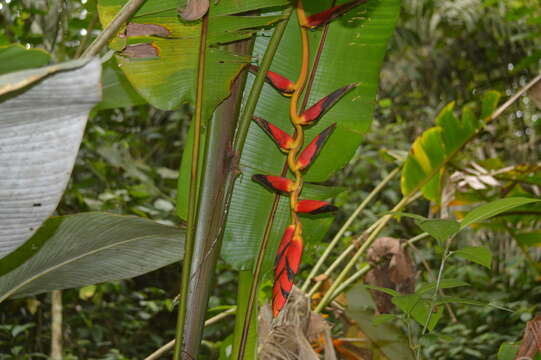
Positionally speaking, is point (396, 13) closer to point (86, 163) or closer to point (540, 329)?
point (540, 329)

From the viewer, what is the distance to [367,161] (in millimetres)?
2488

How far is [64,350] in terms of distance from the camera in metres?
1.81

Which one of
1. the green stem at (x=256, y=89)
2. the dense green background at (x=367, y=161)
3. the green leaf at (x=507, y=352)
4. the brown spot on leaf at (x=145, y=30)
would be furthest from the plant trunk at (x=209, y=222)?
the green leaf at (x=507, y=352)

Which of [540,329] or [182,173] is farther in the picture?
[182,173]

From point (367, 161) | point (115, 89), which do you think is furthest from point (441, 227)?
point (367, 161)

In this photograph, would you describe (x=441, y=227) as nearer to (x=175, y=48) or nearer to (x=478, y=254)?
(x=478, y=254)

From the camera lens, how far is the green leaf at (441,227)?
53 cm

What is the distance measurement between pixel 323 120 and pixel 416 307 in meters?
0.30

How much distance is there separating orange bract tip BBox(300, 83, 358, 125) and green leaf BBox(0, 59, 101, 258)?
11.9 inches

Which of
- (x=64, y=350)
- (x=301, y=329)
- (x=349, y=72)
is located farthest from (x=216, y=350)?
(x=349, y=72)

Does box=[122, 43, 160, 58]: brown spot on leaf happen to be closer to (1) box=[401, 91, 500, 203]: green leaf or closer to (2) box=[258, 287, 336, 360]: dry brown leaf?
(2) box=[258, 287, 336, 360]: dry brown leaf

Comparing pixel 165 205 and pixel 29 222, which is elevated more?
pixel 29 222

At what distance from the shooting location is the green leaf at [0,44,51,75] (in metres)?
0.46

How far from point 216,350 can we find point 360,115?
102cm
